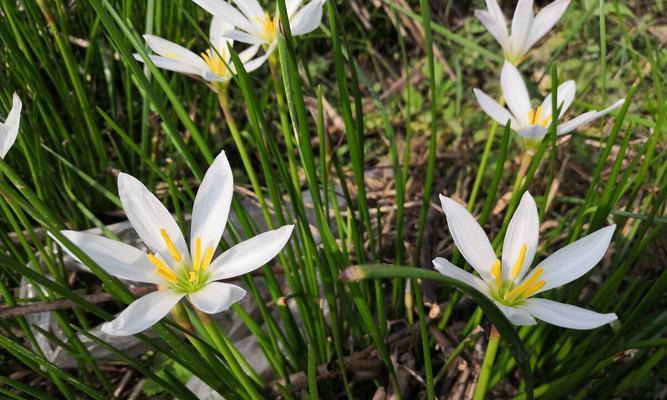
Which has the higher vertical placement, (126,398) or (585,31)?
(585,31)

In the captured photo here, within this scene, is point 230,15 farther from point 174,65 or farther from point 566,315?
point 566,315

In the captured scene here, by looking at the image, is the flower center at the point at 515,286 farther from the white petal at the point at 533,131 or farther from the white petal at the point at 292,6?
the white petal at the point at 292,6

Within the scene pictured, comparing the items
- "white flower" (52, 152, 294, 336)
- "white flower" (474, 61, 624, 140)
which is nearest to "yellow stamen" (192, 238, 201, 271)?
"white flower" (52, 152, 294, 336)

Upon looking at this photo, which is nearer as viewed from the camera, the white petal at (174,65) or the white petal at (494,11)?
the white petal at (174,65)

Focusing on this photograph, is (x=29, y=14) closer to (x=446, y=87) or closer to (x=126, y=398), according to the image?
(x=126, y=398)

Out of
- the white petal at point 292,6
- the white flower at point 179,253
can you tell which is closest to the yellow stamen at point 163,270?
the white flower at point 179,253

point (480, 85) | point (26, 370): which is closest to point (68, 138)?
point (26, 370)
